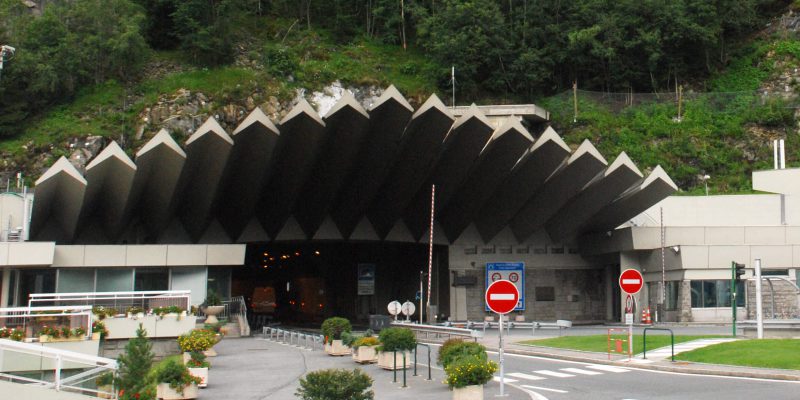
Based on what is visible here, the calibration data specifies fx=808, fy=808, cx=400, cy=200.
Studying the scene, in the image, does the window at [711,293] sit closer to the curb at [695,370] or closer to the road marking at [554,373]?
the curb at [695,370]

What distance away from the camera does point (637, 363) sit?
23469 mm

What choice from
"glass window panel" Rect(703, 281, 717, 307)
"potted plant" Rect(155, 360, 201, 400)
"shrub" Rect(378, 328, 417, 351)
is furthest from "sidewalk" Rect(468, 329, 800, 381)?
"glass window panel" Rect(703, 281, 717, 307)

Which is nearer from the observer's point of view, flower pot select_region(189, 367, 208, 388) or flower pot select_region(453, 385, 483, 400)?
flower pot select_region(453, 385, 483, 400)

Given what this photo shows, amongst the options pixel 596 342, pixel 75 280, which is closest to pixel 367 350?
pixel 596 342

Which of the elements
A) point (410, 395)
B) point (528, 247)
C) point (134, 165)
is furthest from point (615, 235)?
point (410, 395)

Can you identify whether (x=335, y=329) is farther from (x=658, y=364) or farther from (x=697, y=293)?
(x=697, y=293)

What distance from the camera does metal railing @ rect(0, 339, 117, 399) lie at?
741 inches

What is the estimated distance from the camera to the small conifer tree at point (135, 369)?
17.5m

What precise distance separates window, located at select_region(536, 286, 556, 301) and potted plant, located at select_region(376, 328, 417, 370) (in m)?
30.0

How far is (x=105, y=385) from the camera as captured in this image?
18578mm

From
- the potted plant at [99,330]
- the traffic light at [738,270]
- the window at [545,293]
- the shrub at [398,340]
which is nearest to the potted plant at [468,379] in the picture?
the shrub at [398,340]

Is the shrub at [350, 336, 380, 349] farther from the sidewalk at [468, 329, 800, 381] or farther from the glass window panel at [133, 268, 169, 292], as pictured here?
the glass window panel at [133, 268, 169, 292]

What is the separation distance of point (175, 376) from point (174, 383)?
0.54 ft

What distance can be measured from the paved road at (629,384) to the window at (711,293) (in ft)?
72.3
